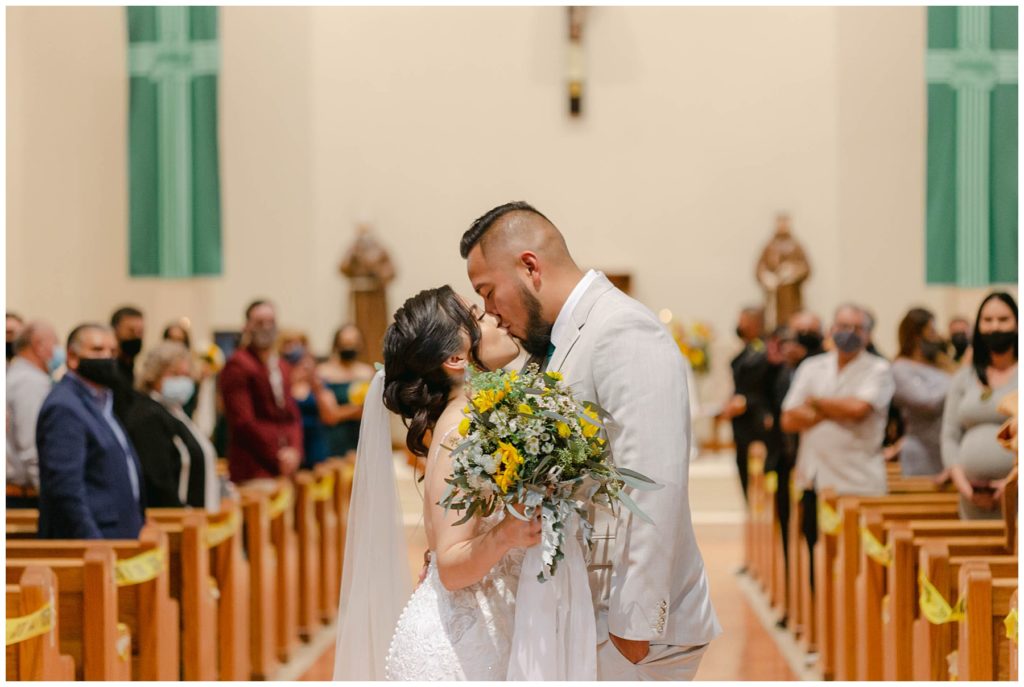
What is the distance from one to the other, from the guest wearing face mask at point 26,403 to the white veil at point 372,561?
3182 mm

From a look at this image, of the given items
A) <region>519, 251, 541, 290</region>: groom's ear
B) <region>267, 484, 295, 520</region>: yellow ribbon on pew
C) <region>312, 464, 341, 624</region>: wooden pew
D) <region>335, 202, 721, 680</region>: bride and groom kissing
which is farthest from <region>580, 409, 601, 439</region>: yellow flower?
<region>312, 464, 341, 624</region>: wooden pew

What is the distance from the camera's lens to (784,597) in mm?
7602

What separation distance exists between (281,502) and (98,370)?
90.3 inches

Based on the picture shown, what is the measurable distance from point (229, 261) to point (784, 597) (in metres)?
9.26

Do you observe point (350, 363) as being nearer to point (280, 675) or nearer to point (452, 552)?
point (280, 675)

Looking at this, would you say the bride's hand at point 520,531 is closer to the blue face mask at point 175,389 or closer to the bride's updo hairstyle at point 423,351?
the bride's updo hairstyle at point 423,351

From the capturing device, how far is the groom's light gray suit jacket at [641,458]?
263cm

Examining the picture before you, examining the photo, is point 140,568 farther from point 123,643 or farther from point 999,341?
point 999,341

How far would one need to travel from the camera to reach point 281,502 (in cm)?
699

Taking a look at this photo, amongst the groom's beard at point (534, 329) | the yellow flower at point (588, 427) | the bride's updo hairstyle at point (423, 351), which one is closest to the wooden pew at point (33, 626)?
the bride's updo hairstyle at point (423, 351)

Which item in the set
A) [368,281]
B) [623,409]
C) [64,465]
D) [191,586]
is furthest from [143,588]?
[368,281]

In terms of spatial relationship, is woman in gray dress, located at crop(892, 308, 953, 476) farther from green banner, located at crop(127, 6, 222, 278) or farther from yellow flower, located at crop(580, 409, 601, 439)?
green banner, located at crop(127, 6, 222, 278)

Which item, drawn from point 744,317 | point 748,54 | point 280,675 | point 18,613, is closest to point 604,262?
point 748,54

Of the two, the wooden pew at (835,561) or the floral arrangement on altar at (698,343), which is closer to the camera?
the wooden pew at (835,561)
